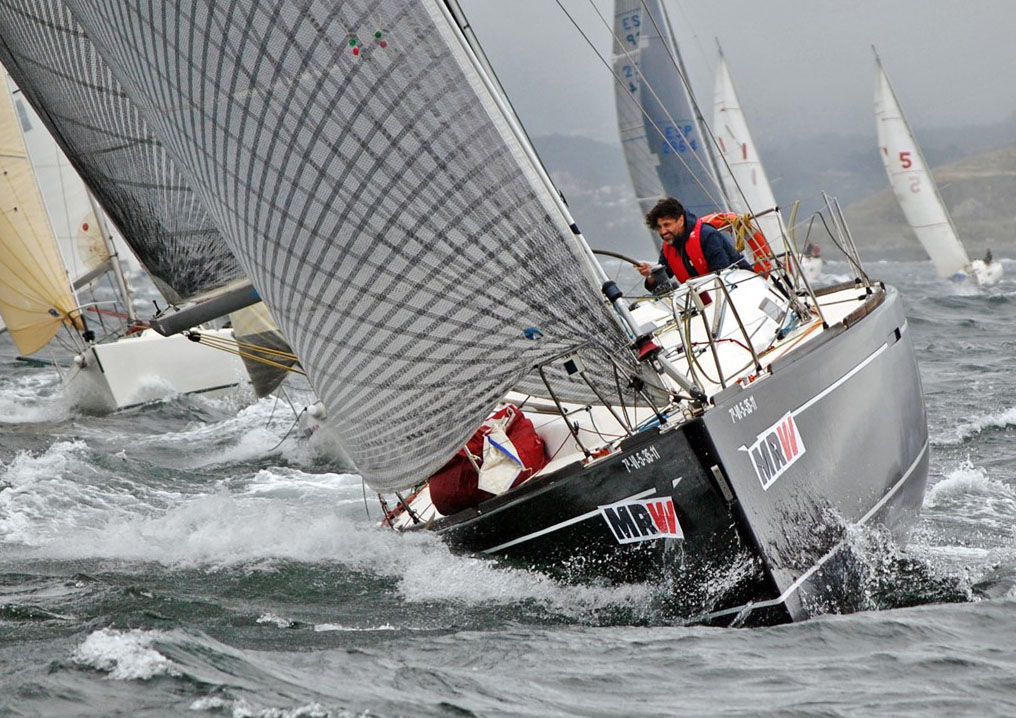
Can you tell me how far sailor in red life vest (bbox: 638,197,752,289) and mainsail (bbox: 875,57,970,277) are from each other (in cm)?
2275

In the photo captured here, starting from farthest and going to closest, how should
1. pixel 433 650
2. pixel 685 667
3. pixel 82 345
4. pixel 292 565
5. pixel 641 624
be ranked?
pixel 82 345
pixel 292 565
pixel 641 624
pixel 433 650
pixel 685 667

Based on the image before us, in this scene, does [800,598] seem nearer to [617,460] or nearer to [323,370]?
[617,460]

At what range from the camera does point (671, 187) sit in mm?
Result: 20062

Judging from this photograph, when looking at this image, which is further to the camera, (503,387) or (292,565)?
(292,565)

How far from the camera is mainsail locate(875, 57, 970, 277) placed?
28.3m

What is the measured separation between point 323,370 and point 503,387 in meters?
0.97

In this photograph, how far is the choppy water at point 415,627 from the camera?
3.66 meters

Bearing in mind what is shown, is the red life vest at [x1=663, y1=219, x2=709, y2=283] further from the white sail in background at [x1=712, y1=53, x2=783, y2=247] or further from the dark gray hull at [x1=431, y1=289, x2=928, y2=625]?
the white sail in background at [x1=712, y1=53, x2=783, y2=247]

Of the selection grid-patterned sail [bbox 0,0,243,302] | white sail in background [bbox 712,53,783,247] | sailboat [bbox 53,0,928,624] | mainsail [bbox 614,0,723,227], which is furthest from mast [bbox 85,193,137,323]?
white sail in background [bbox 712,53,783,247]

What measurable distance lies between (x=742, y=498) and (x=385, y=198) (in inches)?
65.6

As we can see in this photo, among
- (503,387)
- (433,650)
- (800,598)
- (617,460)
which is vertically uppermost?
(503,387)

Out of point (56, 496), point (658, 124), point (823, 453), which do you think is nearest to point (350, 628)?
point (823, 453)

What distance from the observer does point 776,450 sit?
4598 mm

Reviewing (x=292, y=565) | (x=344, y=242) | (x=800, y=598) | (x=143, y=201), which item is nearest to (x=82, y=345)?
(x=143, y=201)
